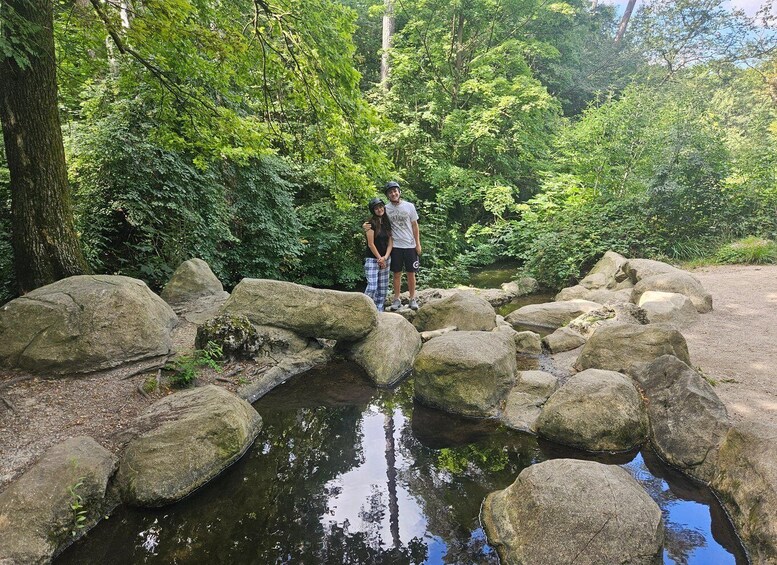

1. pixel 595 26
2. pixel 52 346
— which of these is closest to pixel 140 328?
pixel 52 346

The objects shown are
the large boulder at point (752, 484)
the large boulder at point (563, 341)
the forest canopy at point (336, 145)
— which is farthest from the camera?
the large boulder at point (563, 341)

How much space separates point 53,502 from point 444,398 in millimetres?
3192

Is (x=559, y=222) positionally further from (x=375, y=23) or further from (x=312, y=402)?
(x=375, y=23)

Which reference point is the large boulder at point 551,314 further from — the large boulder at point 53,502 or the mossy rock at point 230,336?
the large boulder at point 53,502

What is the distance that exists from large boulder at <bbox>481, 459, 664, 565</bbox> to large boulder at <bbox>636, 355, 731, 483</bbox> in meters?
0.92

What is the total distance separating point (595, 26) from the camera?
88.4 ft

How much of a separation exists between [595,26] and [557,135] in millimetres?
15674

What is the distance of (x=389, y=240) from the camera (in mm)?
6918

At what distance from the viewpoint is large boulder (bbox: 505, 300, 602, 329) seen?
735 centimetres

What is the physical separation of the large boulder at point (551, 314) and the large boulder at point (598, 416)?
342cm

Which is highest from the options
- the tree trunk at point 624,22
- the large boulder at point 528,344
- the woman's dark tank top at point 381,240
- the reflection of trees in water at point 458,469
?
the tree trunk at point 624,22

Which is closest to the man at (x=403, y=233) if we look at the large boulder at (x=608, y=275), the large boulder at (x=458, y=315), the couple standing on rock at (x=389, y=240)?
the couple standing on rock at (x=389, y=240)

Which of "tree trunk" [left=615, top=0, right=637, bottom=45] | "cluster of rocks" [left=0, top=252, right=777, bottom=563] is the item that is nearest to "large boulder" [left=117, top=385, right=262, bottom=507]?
"cluster of rocks" [left=0, top=252, right=777, bottom=563]

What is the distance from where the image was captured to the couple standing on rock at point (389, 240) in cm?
671
